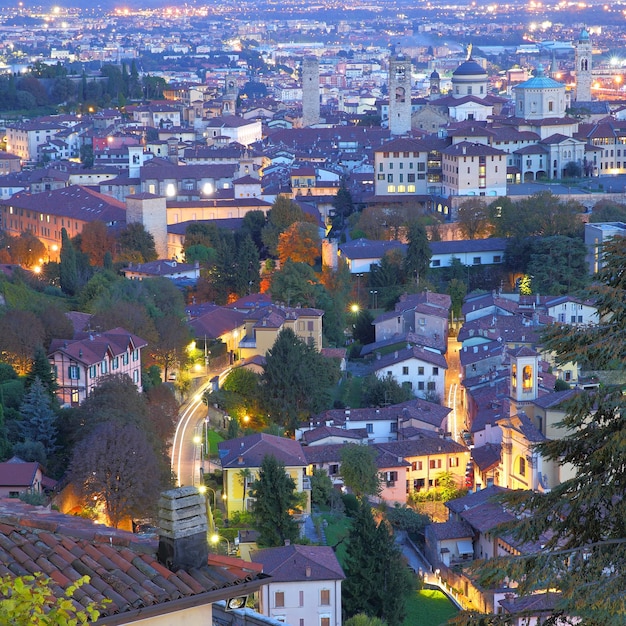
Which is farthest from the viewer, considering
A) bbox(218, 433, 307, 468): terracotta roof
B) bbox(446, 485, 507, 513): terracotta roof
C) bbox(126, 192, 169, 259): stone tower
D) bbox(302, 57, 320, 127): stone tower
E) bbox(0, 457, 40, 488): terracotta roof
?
bbox(302, 57, 320, 127): stone tower

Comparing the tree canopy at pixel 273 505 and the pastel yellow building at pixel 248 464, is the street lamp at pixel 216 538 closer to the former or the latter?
the tree canopy at pixel 273 505

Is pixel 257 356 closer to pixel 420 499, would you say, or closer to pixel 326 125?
pixel 420 499

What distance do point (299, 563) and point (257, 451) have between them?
280 cm

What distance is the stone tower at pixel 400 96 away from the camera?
38656 mm

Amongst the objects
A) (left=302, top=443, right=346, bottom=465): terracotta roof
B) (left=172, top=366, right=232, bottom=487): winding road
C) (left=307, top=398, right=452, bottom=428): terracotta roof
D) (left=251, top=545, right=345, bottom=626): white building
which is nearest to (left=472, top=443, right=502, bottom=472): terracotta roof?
(left=307, top=398, right=452, bottom=428): terracotta roof

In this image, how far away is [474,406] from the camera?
1805 cm

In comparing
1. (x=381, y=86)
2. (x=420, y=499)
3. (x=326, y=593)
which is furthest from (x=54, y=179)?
(x=381, y=86)

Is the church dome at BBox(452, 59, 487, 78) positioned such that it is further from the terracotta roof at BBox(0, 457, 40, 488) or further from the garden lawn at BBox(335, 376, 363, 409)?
the terracotta roof at BBox(0, 457, 40, 488)

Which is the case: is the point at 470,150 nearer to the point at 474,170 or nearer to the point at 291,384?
the point at 474,170

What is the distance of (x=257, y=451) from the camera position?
582 inches

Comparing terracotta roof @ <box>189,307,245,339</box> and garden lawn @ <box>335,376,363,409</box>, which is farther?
terracotta roof @ <box>189,307,245,339</box>

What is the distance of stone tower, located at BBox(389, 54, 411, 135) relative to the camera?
127 feet

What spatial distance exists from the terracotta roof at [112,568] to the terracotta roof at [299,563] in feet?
26.9

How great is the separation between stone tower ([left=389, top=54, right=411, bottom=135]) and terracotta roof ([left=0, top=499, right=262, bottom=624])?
116ft
